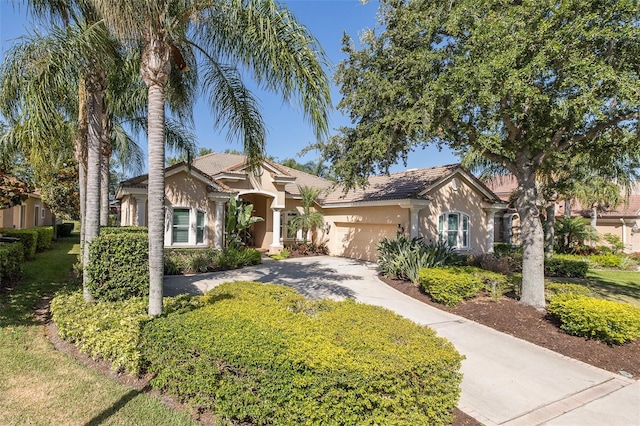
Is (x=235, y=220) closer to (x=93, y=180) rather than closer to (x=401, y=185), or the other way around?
(x=401, y=185)

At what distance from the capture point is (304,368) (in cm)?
335

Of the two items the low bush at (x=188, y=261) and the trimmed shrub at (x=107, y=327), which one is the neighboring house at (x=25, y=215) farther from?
the trimmed shrub at (x=107, y=327)

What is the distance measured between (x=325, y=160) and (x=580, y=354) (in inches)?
347

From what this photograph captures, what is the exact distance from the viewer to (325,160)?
12.1m

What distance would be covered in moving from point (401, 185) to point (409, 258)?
6.16 metres

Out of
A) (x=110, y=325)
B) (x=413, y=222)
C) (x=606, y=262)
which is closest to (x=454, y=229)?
(x=413, y=222)

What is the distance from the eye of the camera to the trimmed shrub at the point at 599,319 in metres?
6.20

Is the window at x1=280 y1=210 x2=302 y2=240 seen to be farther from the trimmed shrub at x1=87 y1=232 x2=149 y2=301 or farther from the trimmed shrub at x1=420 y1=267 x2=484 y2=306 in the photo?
the trimmed shrub at x1=87 y1=232 x2=149 y2=301

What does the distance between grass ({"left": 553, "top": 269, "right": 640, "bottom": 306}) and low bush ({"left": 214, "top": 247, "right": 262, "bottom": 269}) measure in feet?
41.6

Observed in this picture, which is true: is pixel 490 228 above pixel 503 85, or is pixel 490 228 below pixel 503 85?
below

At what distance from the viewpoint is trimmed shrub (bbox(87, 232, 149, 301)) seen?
6.89 m

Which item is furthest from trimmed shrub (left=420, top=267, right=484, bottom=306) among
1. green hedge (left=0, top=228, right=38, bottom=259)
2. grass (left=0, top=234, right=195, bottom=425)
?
green hedge (left=0, top=228, right=38, bottom=259)

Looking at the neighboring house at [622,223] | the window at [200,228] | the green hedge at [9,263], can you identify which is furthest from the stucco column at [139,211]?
the neighboring house at [622,223]

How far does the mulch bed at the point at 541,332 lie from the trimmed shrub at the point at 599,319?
0.18 m
